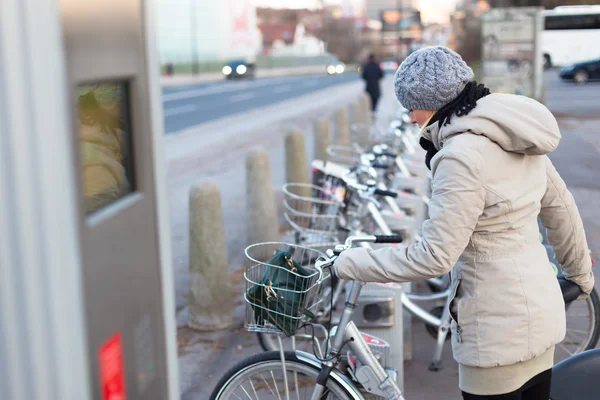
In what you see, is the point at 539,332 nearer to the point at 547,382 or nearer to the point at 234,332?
the point at 547,382

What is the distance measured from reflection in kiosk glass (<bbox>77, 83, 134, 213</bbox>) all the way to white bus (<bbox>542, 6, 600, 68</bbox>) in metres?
43.6

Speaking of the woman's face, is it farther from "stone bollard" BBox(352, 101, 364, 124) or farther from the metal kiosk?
"stone bollard" BBox(352, 101, 364, 124)

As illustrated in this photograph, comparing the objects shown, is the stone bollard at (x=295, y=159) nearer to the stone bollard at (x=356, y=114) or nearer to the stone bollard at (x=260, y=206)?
the stone bollard at (x=260, y=206)

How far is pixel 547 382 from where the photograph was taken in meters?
2.67

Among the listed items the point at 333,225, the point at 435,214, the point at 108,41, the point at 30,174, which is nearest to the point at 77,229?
the point at 30,174

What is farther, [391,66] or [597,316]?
[391,66]

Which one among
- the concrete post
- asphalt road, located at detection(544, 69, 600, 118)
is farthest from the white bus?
the concrete post

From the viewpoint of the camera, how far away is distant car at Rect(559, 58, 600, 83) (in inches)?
1412

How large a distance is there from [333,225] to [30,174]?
147 inches

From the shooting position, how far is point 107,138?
1.60m

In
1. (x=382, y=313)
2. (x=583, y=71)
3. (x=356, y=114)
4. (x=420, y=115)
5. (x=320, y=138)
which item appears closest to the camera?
(x=420, y=115)

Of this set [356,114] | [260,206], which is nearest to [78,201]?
[260,206]

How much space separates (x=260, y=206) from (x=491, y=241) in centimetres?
452

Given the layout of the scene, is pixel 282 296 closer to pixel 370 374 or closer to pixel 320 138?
pixel 370 374
